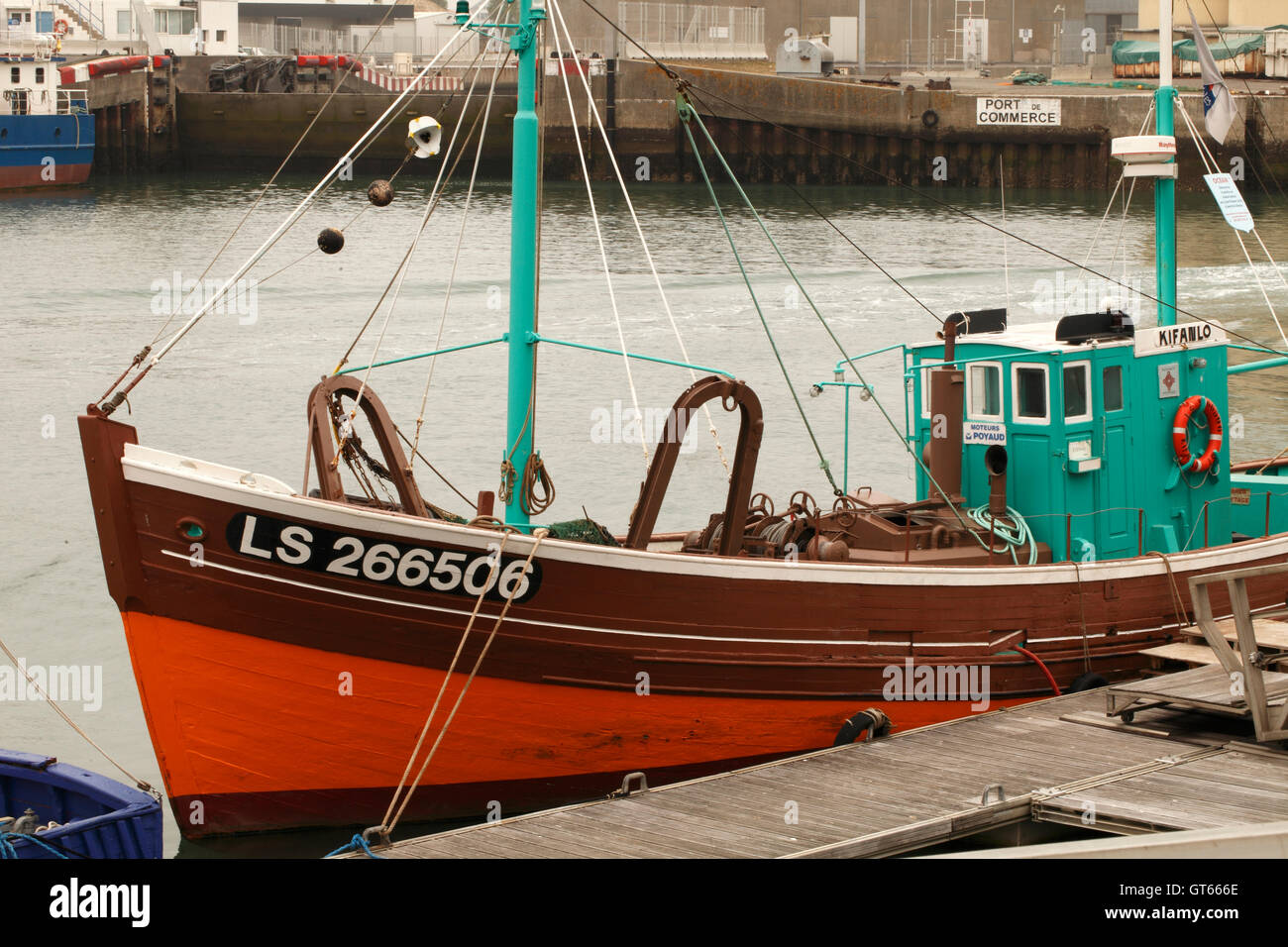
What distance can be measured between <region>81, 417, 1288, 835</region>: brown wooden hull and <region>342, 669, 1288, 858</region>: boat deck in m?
0.96

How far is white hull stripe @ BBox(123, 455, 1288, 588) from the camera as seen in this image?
11.1 meters

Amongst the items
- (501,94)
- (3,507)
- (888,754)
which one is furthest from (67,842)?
(501,94)

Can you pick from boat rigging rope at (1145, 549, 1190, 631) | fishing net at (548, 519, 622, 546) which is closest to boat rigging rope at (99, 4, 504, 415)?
fishing net at (548, 519, 622, 546)

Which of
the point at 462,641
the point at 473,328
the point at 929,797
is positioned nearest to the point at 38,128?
the point at 473,328

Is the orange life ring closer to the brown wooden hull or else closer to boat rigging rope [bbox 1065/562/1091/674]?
boat rigging rope [bbox 1065/562/1091/674]

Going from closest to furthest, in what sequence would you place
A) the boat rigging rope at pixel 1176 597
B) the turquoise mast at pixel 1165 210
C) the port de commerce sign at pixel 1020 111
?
the boat rigging rope at pixel 1176 597, the turquoise mast at pixel 1165 210, the port de commerce sign at pixel 1020 111

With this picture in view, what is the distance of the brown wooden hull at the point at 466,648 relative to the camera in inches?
445

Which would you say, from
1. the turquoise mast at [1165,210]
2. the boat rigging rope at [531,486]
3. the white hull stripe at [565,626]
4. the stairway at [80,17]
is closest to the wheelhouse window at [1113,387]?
the white hull stripe at [565,626]

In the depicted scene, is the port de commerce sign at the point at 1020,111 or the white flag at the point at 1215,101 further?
the port de commerce sign at the point at 1020,111

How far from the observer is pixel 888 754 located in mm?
11781

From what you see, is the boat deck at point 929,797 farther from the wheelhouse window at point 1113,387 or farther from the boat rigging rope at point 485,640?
the wheelhouse window at point 1113,387

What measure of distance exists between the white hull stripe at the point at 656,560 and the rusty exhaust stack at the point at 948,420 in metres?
1.37
